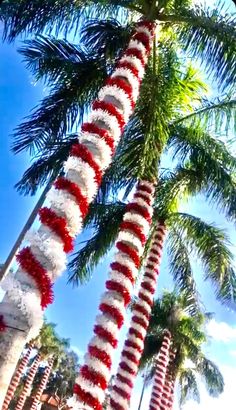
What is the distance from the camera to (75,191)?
6367 mm

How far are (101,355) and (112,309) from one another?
95cm

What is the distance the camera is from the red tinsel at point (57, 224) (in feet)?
19.4

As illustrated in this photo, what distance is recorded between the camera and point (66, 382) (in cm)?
5056

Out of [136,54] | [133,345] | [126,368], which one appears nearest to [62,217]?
[136,54]

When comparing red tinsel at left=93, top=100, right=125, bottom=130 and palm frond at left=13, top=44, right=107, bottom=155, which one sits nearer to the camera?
red tinsel at left=93, top=100, right=125, bottom=130

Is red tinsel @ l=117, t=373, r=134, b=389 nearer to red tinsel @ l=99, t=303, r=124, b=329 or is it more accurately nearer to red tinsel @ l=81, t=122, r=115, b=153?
red tinsel @ l=99, t=303, r=124, b=329

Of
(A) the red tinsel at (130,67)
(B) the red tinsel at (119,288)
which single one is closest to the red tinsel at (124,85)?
(A) the red tinsel at (130,67)

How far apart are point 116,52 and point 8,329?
7.22m

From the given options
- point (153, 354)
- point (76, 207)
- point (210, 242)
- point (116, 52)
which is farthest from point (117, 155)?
point (153, 354)

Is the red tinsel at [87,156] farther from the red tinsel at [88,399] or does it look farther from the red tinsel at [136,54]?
the red tinsel at [88,399]

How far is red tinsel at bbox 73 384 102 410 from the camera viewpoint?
7.78 m

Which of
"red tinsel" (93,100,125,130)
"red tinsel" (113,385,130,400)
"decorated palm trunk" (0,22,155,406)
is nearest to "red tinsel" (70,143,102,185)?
"decorated palm trunk" (0,22,155,406)

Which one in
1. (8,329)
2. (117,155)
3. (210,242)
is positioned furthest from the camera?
(210,242)

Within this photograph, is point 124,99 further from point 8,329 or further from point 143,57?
point 8,329
